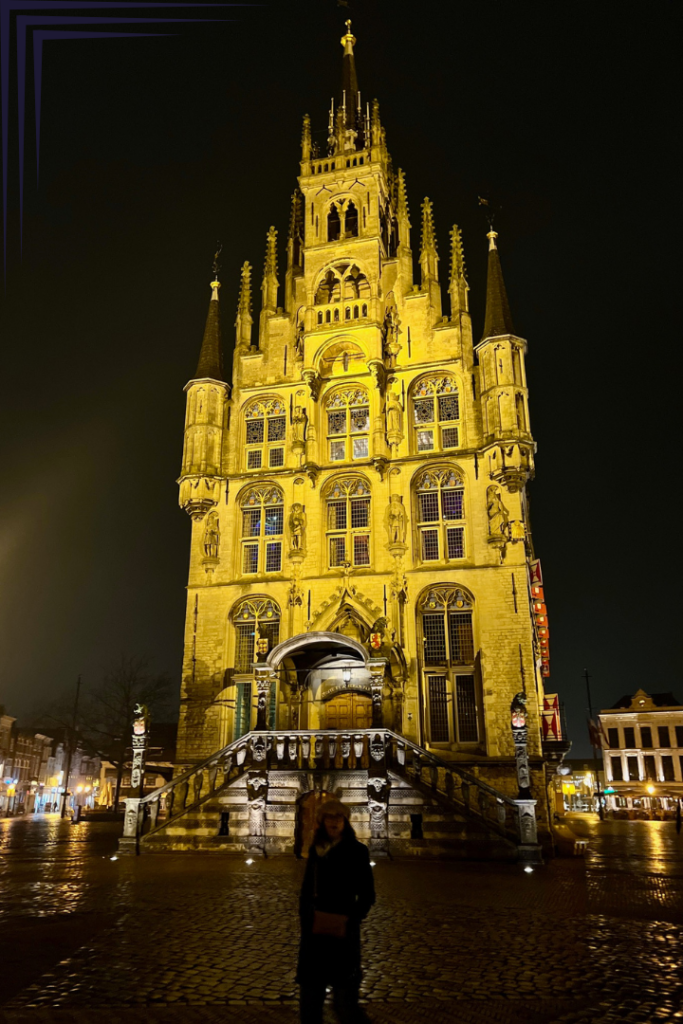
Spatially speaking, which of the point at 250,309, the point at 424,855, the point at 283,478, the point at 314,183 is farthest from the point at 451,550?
the point at 314,183

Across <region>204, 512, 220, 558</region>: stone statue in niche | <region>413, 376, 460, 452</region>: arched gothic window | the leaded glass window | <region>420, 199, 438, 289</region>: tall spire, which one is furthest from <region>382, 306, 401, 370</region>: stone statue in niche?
the leaded glass window

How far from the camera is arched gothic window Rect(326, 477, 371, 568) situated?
94.1ft

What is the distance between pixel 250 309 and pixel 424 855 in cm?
2410

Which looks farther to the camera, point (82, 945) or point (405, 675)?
point (405, 675)

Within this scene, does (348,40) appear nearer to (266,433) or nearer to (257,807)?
(266,433)

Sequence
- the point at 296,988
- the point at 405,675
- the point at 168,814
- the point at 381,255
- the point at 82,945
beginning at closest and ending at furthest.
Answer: the point at 296,988 < the point at 82,945 < the point at 168,814 < the point at 405,675 < the point at 381,255

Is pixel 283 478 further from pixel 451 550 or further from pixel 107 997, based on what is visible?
pixel 107 997

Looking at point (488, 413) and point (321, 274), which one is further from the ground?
point (321, 274)

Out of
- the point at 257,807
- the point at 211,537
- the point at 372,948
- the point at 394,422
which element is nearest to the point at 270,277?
the point at 394,422

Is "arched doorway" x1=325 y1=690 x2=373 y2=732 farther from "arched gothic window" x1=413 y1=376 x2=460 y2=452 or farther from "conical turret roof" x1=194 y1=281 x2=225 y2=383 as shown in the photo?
"conical turret roof" x1=194 y1=281 x2=225 y2=383

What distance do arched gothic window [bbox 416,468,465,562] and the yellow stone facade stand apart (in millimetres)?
76

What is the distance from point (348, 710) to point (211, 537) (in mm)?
8582

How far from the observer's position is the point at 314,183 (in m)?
34.2

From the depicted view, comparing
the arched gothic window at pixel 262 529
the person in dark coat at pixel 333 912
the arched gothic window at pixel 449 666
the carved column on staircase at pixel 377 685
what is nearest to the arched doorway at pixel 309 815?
the person in dark coat at pixel 333 912
